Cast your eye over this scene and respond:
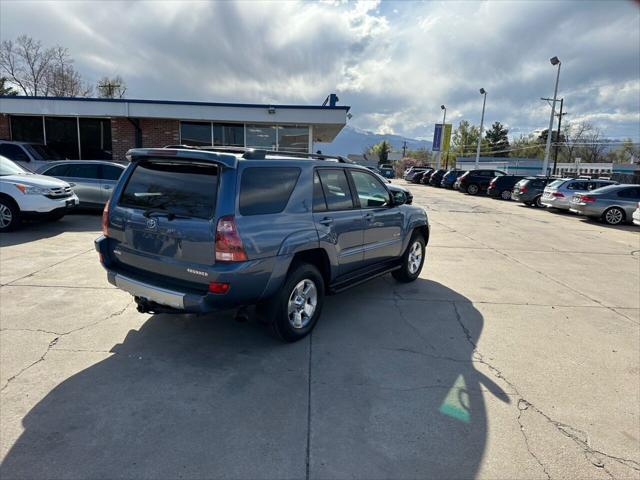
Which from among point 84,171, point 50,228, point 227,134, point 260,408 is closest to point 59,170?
point 84,171

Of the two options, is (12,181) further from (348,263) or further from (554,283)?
(554,283)

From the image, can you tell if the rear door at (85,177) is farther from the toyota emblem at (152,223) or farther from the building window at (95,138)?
the toyota emblem at (152,223)

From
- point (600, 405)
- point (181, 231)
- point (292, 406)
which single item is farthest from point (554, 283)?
point (181, 231)

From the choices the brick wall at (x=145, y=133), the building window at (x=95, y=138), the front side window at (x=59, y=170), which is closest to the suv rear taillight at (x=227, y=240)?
the front side window at (x=59, y=170)

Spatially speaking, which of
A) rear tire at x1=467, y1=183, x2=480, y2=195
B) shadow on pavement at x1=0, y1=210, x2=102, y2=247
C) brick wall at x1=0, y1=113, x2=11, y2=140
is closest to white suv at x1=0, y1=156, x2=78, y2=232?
shadow on pavement at x1=0, y1=210, x2=102, y2=247

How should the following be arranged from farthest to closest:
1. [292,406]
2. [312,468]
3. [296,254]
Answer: [296,254]
[292,406]
[312,468]

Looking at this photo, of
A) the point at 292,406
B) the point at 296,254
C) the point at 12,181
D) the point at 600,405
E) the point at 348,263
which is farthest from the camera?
the point at 12,181

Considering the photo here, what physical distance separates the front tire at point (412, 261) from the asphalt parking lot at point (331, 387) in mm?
278

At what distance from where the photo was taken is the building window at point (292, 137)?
56.7ft

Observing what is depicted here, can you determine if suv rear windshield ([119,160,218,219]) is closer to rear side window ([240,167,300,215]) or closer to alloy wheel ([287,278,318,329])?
rear side window ([240,167,300,215])

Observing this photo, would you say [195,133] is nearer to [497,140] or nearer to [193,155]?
[193,155]

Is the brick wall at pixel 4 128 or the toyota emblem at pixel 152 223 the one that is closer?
the toyota emblem at pixel 152 223

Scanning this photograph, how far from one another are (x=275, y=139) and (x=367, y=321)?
14.0 m

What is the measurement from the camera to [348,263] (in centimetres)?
453
